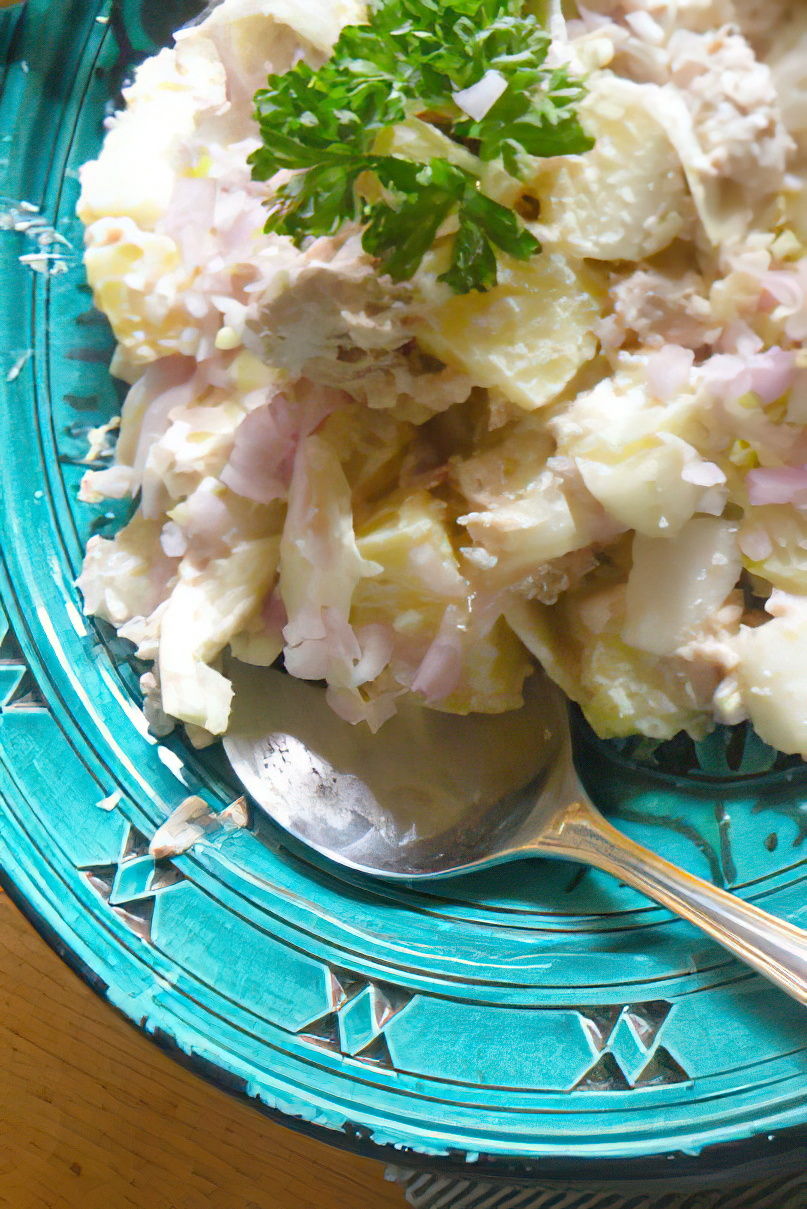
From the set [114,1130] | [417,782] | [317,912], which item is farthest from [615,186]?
[114,1130]

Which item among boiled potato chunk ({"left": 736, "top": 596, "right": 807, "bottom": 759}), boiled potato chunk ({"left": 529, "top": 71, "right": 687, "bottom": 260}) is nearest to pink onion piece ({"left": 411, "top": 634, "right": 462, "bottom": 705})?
boiled potato chunk ({"left": 736, "top": 596, "right": 807, "bottom": 759})

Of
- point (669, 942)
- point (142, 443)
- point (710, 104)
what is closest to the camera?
point (710, 104)

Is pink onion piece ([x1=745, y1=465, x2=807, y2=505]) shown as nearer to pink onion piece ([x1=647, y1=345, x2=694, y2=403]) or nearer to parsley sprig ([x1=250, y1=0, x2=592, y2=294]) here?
pink onion piece ([x1=647, y1=345, x2=694, y2=403])

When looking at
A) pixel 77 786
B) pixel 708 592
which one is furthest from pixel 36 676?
pixel 708 592

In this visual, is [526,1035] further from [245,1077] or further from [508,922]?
[245,1077]

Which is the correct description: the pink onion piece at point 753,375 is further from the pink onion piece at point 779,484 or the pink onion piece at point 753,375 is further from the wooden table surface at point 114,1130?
the wooden table surface at point 114,1130

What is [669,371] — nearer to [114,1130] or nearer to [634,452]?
[634,452]
